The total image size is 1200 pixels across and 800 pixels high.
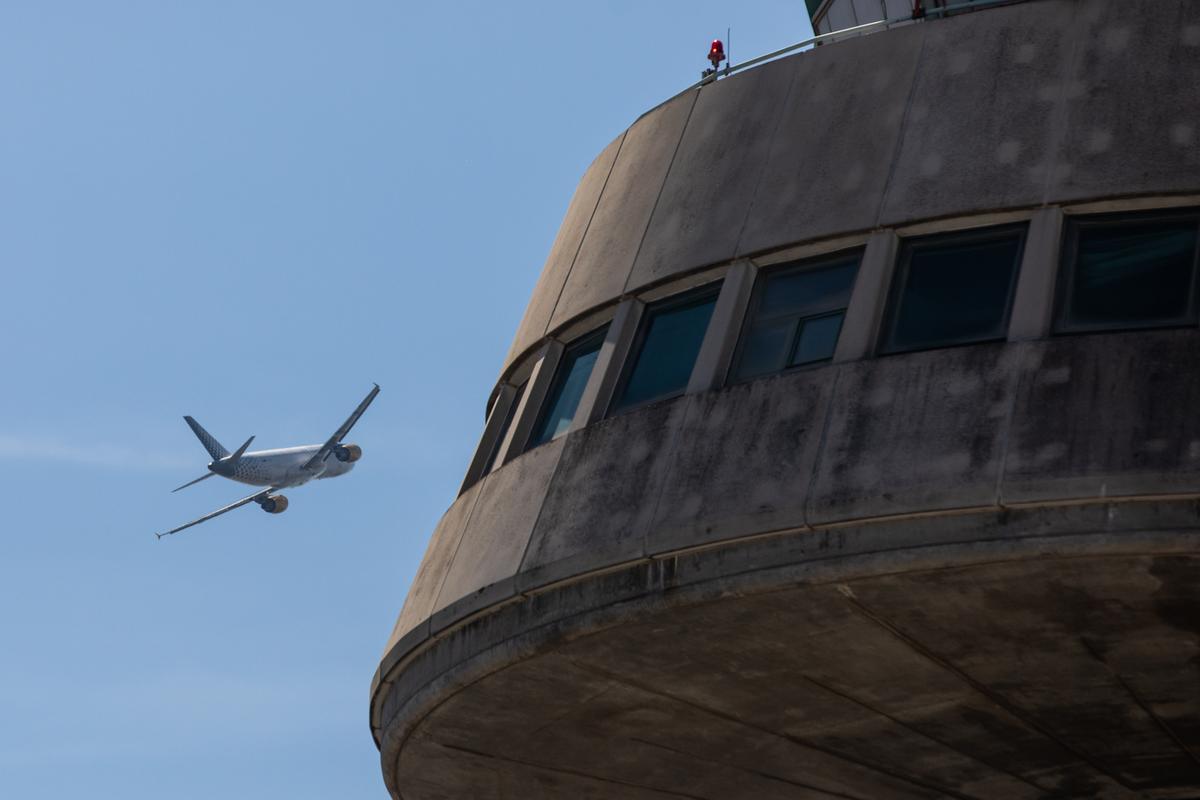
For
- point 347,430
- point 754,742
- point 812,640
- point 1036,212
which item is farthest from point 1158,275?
point 347,430

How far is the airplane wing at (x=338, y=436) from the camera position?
411 ft

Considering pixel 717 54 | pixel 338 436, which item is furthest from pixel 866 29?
pixel 338 436

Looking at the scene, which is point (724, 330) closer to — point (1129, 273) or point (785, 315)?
point (785, 315)

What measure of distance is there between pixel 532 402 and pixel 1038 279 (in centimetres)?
569

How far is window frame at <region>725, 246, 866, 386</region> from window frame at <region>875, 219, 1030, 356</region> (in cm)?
34

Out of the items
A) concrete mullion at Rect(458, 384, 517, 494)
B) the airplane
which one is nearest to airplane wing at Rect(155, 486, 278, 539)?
the airplane

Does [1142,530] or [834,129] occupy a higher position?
[834,129]

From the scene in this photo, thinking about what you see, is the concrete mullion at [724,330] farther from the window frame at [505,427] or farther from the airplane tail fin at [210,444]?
the airplane tail fin at [210,444]

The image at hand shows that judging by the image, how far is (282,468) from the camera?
134m

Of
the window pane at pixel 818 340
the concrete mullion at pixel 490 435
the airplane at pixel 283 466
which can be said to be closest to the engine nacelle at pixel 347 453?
the airplane at pixel 283 466

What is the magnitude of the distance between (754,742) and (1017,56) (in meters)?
7.21

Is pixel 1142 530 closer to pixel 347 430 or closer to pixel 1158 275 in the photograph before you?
pixel 1158 275

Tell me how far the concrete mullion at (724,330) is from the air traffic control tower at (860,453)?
32 mm

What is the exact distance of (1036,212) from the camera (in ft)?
54.7
